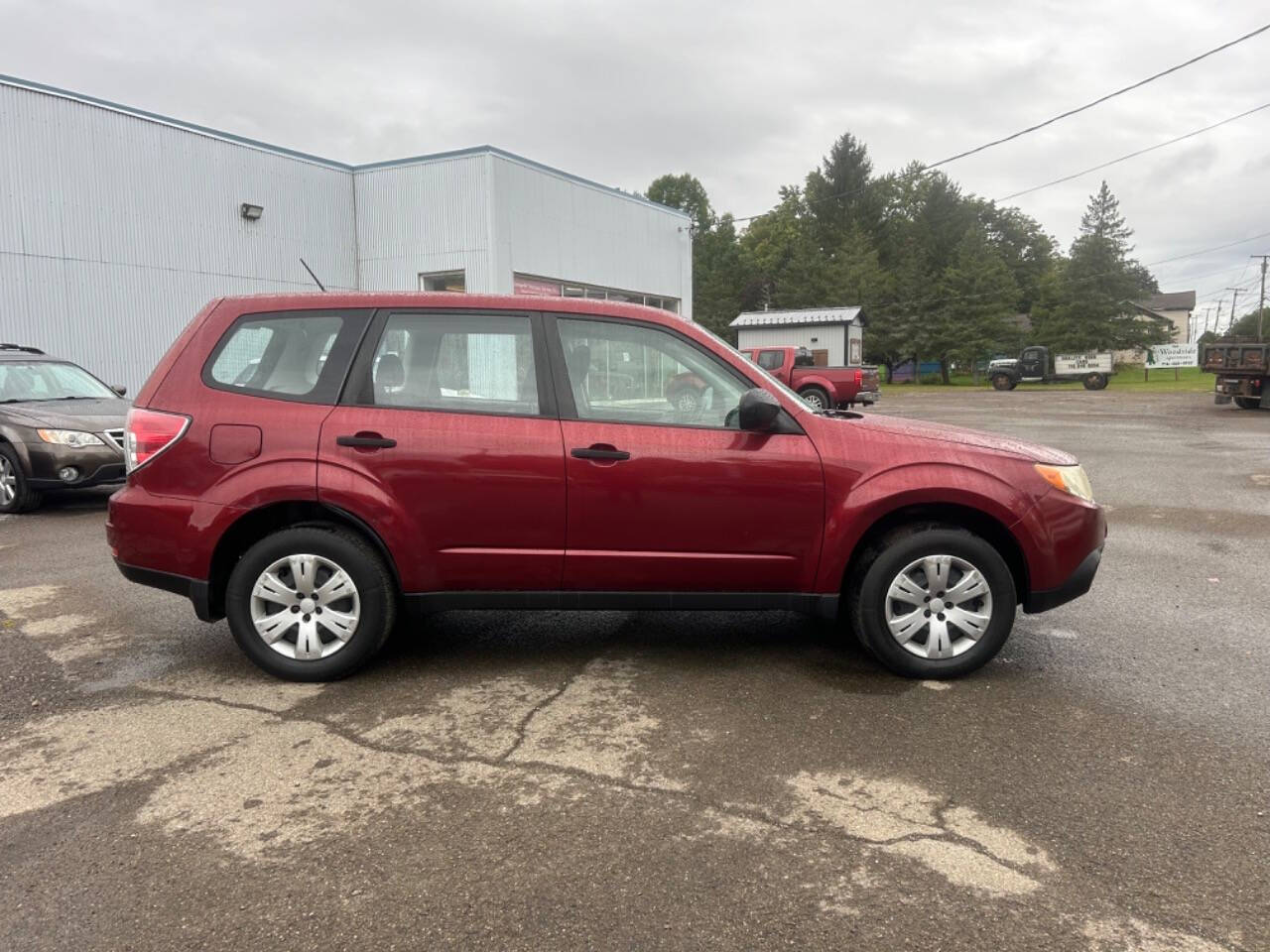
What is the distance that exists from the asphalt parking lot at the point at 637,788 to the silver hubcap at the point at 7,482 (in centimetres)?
415

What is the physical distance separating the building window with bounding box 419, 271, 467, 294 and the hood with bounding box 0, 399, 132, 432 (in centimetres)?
970

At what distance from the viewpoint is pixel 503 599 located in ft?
13.2

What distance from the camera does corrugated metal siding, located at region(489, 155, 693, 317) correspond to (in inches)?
696

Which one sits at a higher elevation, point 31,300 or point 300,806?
point 31,300

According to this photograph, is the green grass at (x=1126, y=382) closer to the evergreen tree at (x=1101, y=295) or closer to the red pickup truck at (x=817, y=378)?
the evergreen tree at (x=1101, y=295)

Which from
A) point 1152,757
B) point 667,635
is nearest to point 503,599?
point 667,635

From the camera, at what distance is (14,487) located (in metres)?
8.49

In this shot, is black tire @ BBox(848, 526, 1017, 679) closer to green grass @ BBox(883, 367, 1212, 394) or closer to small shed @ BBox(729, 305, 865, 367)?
small shed @ BBox(729, 305, 865, 367)

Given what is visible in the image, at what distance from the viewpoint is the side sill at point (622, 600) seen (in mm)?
3988

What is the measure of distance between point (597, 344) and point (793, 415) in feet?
3.22

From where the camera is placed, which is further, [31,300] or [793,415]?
[31,300]

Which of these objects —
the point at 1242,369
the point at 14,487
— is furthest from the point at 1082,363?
the point at 14,487

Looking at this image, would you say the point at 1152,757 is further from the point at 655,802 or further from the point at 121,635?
the point at 121,635

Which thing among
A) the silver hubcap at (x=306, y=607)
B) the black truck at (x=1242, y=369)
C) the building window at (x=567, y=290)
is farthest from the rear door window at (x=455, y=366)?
the black truck at (x=1242, y=369)
